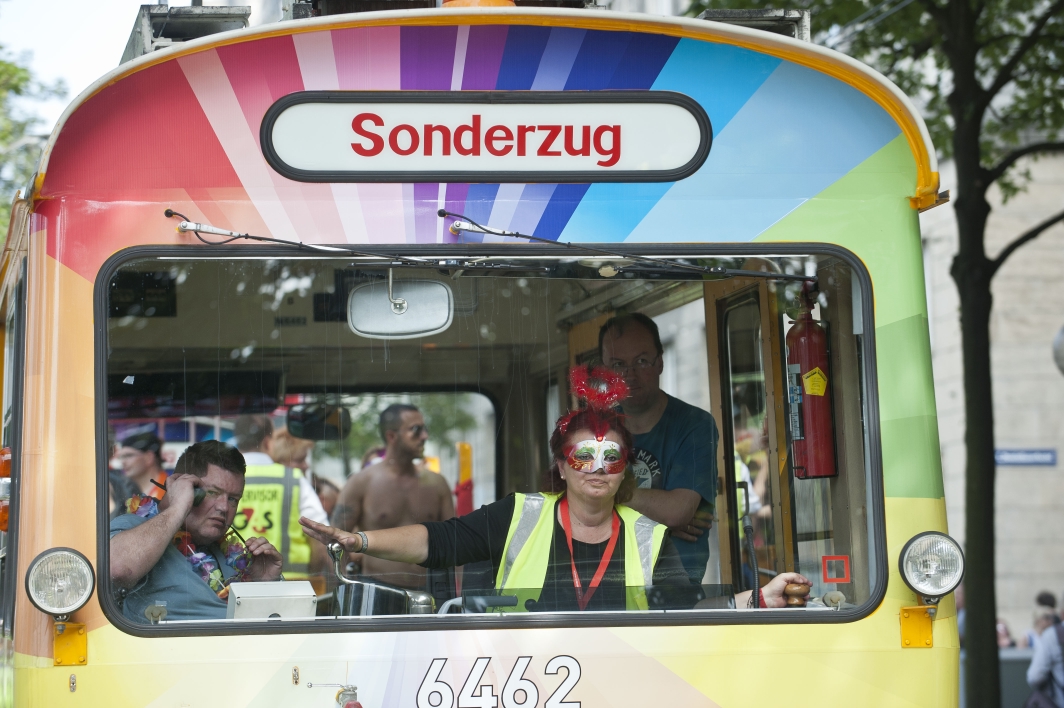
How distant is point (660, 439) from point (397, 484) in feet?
9.57

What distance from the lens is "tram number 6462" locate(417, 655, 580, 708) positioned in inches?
113

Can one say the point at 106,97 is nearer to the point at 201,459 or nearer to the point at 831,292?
the point at 201,459

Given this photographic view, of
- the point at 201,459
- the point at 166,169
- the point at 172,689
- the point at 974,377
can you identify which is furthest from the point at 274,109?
the point at 974,377

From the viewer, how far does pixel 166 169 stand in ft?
9.70

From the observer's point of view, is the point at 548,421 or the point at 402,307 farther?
the point at 548,421

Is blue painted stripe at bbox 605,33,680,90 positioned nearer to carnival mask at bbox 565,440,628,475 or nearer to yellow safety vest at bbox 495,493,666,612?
carnival mask at bbox 565,440,628,475

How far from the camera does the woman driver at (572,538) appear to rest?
312 cm

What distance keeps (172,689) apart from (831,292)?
199 centimetres

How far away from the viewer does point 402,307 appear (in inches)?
125

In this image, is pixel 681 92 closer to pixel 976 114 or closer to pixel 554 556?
pixel 554 556

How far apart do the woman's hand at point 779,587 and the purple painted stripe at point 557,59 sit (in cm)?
146

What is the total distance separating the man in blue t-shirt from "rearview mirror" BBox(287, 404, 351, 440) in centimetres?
246

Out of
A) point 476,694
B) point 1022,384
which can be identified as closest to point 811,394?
point 476,694

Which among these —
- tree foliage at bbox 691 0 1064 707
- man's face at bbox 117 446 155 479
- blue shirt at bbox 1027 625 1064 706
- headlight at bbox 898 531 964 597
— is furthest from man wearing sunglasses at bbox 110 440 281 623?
blue shirt at bbox 1027 625 1064 706
